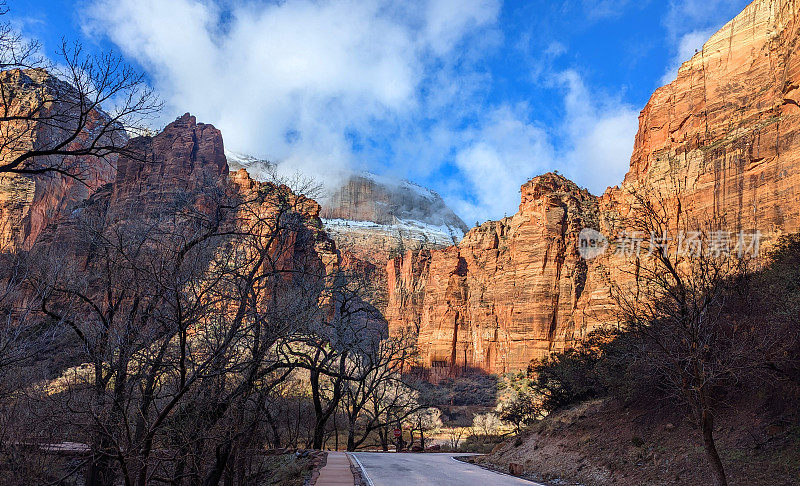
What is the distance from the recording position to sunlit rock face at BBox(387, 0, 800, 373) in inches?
1953

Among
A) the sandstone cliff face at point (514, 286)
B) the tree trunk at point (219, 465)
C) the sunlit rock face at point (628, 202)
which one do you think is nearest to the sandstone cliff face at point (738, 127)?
the sunlit rock face at point (628, 202)

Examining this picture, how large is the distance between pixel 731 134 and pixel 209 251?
214 ft

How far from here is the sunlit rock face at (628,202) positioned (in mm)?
49594

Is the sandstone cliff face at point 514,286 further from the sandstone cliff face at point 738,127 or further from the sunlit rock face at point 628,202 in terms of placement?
the sandstone cliff face at point 738,127

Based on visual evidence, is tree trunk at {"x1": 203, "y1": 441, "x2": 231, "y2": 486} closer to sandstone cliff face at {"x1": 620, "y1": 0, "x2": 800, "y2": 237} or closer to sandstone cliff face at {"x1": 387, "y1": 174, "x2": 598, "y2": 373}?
sandstone cliff face at {"x1": 620, "y1": 0, "x2": 800, "y2": 237}

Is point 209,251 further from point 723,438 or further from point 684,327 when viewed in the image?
point 723,438

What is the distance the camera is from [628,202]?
2154 inches

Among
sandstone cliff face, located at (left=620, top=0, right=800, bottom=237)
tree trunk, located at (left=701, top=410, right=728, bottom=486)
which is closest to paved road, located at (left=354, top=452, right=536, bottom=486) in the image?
tree trunk, located at (left=701, top=410, right=728, bottom=486)

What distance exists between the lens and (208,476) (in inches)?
446

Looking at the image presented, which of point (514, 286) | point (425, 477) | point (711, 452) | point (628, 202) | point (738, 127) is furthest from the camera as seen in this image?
point (514, 286)

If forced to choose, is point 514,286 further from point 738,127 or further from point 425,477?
point 425,477

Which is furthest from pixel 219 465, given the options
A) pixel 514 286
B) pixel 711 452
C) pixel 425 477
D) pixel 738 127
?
pixel 514 286

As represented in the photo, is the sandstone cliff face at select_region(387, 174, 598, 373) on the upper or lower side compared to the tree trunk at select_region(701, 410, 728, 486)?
upper

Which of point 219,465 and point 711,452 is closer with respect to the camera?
point 711,452
